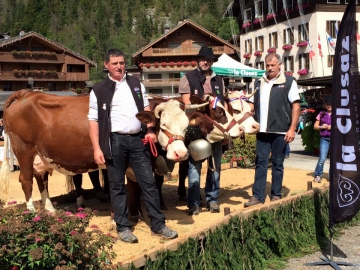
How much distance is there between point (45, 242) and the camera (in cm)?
346

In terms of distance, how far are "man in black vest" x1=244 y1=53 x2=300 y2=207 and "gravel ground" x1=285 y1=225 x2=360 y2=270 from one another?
1029mm

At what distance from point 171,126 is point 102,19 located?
493 ft

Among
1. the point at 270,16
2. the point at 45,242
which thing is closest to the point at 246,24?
the point at 270,16

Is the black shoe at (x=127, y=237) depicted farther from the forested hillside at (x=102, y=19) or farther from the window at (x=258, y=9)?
the forested hillside at (x=102, y=19)

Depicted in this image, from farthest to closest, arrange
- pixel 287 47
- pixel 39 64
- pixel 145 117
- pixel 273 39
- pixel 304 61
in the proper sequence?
pixel 39 64
pixel 273 39
pixel 287 47
pixel 304 61
pixel 145 117

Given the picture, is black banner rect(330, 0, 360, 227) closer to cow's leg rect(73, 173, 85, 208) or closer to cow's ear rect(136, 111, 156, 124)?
cow's ear rect(136, 111, 156, 124)

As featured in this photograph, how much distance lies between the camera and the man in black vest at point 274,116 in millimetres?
6539

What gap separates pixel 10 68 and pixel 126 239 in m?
60.8

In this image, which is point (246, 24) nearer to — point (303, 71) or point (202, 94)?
point (303, 71)

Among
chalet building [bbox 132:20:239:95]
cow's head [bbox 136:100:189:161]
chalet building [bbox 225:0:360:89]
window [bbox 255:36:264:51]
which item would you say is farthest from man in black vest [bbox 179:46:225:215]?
chalet building [bbox 132:20:239:95]

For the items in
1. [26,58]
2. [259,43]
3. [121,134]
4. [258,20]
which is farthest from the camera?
[26,58]

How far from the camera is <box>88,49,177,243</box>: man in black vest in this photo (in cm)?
506

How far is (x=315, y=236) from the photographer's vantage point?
21.2ft

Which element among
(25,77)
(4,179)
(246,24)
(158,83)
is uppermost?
(246,24)
